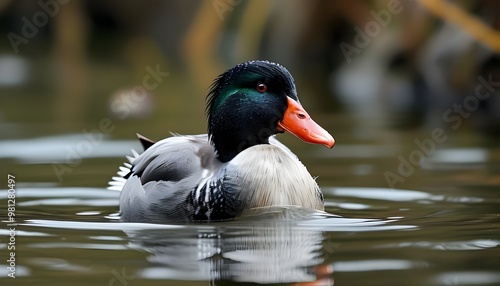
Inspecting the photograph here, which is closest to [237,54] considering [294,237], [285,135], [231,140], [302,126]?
[285,135]

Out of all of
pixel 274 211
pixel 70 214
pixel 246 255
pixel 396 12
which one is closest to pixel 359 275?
pixel 246 255

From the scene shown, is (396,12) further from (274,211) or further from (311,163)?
(274,211)

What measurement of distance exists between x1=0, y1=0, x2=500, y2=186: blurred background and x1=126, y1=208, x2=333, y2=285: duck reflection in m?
2.45

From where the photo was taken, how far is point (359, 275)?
541cm

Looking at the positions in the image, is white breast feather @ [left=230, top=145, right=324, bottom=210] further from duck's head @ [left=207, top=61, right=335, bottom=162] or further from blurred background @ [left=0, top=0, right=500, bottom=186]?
blurred background @ [left=0, top=0, right=500, bottom=186]

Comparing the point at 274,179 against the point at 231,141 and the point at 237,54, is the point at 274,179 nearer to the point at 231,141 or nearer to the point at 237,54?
the point at 231,141

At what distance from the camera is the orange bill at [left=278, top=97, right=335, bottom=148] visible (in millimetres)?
7371

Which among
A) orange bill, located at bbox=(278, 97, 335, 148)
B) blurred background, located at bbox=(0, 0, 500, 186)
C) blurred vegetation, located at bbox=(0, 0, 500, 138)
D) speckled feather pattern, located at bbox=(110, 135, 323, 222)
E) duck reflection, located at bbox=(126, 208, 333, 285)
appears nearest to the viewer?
duck reflection, located at bbox=(126, 208, 333, 285)

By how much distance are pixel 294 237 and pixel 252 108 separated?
131 centimetres

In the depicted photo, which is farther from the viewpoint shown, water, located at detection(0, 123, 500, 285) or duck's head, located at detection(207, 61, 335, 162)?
duck's head, located at detection(207, 61, 335, 162)

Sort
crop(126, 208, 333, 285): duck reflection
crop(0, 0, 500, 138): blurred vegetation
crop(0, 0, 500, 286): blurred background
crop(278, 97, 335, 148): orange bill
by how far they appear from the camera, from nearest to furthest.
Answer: crop(126, 208, 333, 285): duck reflection < crop(0, 0, 500, 286): blurred background < crop(278, 97, 335, 148): orange bill < crop(0, 0, 500, 138): blurred vegetation

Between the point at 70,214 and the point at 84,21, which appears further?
the point at 84,21

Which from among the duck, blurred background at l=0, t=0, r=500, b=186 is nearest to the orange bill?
the duck

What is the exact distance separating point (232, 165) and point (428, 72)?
949 cm
